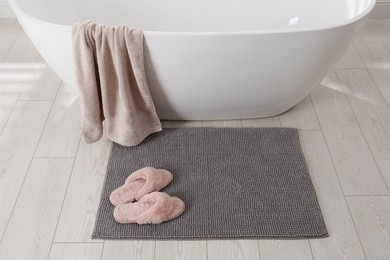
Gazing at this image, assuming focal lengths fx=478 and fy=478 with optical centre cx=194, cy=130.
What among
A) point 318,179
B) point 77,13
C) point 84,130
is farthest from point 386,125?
point 77,13

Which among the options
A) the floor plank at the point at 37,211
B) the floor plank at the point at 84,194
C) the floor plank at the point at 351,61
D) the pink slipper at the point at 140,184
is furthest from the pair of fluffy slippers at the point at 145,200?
the floor plank at the point at 351,61

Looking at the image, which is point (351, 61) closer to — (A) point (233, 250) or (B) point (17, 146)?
(A) point (233, 250)

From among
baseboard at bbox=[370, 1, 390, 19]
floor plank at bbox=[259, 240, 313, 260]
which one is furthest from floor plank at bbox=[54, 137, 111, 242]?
baseboard at bbox=[370, 1, 390, 19]

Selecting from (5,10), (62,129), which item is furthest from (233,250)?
(5,10)

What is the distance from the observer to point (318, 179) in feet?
6.68

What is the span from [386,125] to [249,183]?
0.82 metres

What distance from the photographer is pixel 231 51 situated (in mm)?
1953

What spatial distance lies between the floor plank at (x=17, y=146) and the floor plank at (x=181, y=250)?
61cm

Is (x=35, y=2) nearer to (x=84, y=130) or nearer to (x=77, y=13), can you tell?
(x=77, y=13)

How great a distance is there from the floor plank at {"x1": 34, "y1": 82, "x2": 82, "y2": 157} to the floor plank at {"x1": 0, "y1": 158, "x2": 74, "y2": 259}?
0.07 meters

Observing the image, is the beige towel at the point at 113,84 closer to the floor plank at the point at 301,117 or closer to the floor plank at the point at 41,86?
the floor plank at the point at 41,86

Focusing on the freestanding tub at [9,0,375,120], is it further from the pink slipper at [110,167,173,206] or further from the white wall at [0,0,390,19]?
the white wall at [0,0,390,19]

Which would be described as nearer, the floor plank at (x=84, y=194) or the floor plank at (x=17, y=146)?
the floor plank at (x=84, y=194)

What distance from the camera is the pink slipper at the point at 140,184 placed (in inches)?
75.6
